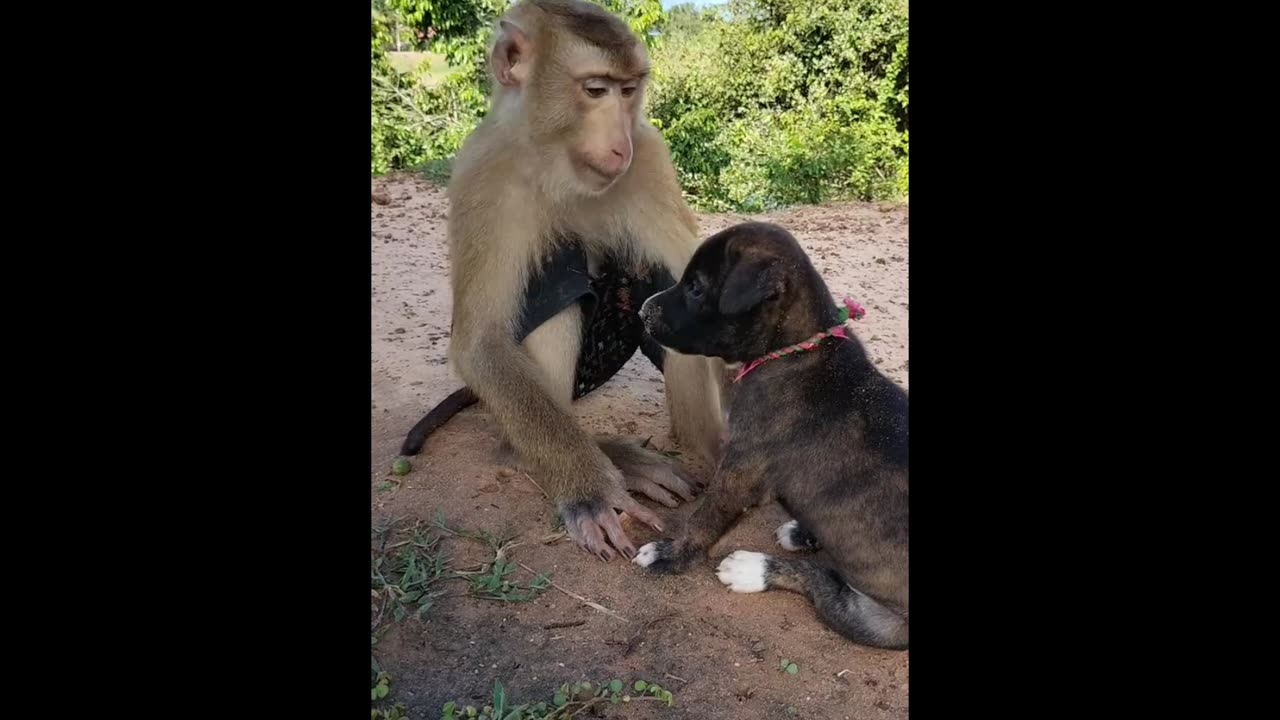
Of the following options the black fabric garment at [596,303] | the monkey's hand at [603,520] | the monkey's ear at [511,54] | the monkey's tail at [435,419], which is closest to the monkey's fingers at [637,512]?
the monkey's hand at [603,520]

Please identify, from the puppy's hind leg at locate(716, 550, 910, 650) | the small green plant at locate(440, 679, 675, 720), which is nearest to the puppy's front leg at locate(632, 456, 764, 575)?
the puppy's hind leg at locate(716, 550, 910, 650)

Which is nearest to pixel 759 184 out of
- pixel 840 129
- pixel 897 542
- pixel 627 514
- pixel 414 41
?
pixel 840 129

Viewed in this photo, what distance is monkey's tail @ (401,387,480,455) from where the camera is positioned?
Result: 445 centimetres

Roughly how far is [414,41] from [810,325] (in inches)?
379

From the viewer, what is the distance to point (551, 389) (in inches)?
165

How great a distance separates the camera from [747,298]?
3229 millimetres

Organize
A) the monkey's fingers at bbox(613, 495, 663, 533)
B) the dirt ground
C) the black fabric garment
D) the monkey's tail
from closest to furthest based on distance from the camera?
the dirt ground
the monkey's fingers at bbox(613, 495, 663, 533)
the black fabric garment
the monkey's tail

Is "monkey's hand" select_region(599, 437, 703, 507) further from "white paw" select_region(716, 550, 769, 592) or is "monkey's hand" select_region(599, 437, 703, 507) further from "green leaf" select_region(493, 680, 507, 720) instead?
"green leaf" select_region(493, 680, 507, 720)

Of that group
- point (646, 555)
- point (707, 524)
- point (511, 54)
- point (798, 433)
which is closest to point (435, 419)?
point (646, 555)

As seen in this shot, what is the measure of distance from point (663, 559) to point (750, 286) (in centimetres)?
112

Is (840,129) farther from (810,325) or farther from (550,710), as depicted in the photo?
(550,710)

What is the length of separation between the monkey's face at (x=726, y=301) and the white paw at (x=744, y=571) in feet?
2.44

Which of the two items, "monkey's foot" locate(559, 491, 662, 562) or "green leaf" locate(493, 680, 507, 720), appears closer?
"green leaf" locate(493, 680, 507, 720)

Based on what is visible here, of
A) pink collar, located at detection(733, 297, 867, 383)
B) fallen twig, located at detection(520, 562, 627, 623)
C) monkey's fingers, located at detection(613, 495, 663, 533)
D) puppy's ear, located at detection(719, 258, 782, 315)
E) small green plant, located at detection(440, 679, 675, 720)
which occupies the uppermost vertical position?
puppy's ear, located at detection(719, 258, 782, 315)
